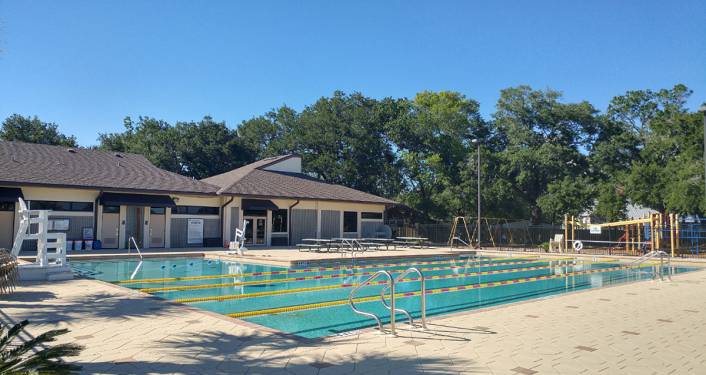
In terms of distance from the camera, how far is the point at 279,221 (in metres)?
29.2

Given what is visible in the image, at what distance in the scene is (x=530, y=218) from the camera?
4116 cm

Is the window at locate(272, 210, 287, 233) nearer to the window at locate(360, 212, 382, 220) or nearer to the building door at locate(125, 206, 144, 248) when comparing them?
the window at locate(360, 212, 382, 220)

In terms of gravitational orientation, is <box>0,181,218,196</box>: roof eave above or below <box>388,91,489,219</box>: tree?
below

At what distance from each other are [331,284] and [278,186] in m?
16.5

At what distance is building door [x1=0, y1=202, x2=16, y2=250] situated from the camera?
2078 cm

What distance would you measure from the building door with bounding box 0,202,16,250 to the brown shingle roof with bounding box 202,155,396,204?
873 cm

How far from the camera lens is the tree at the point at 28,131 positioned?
41281 mm

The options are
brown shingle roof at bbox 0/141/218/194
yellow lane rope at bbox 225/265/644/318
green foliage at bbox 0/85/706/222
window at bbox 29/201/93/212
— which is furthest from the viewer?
green foliage at bbox 0/85/706/222

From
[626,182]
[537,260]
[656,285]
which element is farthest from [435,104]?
[656,285]

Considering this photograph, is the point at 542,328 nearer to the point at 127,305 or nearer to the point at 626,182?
the point at 127,305

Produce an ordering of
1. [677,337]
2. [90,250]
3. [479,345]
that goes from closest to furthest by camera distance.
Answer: [479,345], [677,337], [90,250]

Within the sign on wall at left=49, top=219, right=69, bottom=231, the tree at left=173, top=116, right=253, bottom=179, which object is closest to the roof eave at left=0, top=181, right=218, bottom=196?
the sign on wall at left=49, top=219, right=69, bottom=231

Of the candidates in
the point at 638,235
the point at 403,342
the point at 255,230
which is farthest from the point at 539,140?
the point at 403,342

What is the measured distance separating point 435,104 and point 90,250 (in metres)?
35.3
